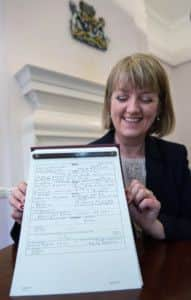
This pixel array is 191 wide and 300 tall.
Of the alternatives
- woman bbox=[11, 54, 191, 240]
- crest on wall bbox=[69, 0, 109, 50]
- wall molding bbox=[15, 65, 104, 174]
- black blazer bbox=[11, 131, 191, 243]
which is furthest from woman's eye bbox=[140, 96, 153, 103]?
crest on wall bbox=[69, 0, 109, 50]

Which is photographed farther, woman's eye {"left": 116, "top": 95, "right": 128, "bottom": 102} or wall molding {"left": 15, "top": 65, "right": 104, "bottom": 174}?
wall molding {"left": 15, "top": 65, "right": 104, "bottom": 174}

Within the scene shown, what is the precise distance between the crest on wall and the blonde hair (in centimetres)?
116

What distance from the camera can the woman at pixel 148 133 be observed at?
91 cm

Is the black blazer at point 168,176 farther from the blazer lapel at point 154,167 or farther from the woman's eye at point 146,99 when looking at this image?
the woman's eye at point 146,99

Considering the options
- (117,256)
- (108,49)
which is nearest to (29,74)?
(108,49)

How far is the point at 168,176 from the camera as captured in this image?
0.98 metres

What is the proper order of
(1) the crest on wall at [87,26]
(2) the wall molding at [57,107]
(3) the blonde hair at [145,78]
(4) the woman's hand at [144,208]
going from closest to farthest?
(4) the woman's hand at [144,208], (3) the blonde hair at [145,78], (2) the wall molding at [57,107], (1) the crest on wall at [87,26]

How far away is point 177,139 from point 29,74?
6.73 feet

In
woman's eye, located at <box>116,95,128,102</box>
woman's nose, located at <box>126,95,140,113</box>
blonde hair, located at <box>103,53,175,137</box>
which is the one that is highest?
blonde hair, located at <box>103,53,175,137</box>

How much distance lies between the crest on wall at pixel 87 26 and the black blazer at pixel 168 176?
1.22 metres

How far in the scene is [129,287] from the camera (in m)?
0.45

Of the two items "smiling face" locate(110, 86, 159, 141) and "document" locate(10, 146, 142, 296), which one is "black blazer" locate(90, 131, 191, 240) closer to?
Result: "smiling face" locate(110, 86, 159, 141)

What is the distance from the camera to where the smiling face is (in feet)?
3.03

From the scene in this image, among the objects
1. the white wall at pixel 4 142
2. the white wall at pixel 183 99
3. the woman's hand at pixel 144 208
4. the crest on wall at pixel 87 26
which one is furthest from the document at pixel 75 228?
the white wall at pixel 183 99
